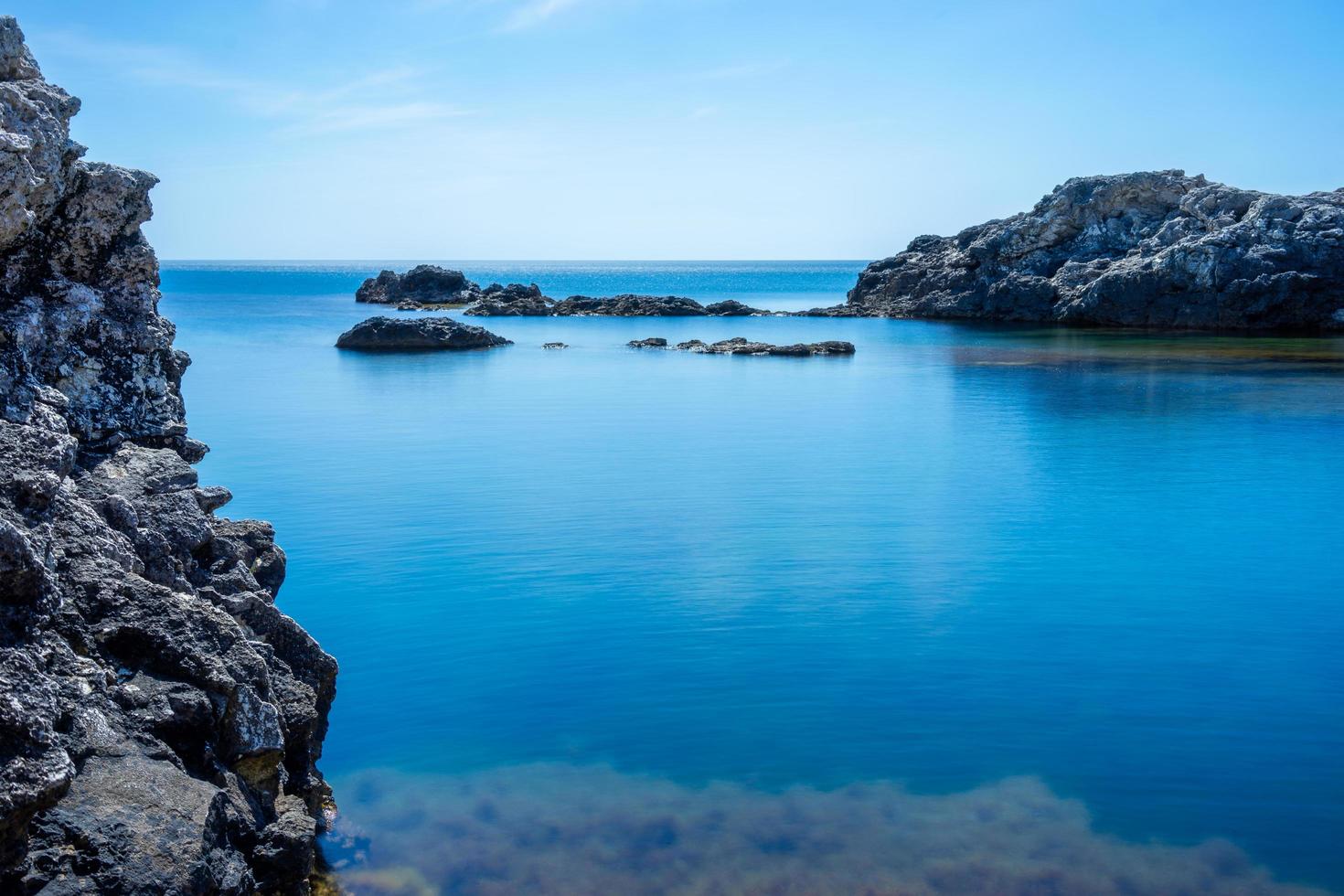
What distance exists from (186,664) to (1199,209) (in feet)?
208

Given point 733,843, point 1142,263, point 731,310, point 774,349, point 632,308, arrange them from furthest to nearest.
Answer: point 731,310, point 632,308, point 1142,263, point 774,349, point 733,843

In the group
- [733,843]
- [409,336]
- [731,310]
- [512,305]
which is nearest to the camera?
[733,843]

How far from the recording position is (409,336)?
48094 mm

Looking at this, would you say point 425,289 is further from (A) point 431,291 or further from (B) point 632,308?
(B) point 632,308

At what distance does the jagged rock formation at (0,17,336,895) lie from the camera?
4562 millimetres

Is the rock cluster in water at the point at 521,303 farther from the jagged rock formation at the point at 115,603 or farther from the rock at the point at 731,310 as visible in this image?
the jagged rock formation at the point at 115,603

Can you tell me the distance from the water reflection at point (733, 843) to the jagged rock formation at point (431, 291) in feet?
234

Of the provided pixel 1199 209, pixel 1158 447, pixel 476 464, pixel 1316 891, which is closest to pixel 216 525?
pixel 1316 891

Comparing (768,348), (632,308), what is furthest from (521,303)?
(768,348)

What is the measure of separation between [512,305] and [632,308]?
316 inches

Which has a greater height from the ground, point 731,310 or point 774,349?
point 731,310

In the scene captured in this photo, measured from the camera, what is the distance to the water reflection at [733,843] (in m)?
6.88

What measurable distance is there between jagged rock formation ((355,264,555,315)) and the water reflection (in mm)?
71191

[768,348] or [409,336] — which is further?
[409,336]
